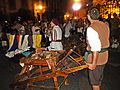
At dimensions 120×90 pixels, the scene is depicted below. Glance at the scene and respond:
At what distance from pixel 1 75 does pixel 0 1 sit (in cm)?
2502

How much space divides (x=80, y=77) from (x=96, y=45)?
347cm

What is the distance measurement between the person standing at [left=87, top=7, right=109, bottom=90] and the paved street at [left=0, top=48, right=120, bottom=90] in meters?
1.87

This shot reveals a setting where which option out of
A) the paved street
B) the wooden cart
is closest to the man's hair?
the wooden cart

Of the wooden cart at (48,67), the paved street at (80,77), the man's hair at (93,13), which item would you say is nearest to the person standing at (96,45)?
the man's hair at (93,13)

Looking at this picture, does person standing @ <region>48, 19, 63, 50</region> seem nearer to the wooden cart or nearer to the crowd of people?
the crowd of people

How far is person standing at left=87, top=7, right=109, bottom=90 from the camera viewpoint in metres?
4.91

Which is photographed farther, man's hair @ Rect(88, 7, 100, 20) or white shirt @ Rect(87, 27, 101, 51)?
man's hair @ Rect(88, 7, 100, 20)

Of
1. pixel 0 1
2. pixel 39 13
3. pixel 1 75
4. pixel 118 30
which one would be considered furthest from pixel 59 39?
pixel 0 1

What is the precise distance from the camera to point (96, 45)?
4.89 metres

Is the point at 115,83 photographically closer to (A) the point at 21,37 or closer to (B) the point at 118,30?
(A) the point at 21,37

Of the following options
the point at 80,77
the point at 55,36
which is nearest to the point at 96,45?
the point at 80,77

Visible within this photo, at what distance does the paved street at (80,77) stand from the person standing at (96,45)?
1.87 meters

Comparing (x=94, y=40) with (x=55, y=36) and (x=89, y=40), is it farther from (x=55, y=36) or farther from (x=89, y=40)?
(x=55, y=36)

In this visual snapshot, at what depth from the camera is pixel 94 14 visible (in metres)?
5.04
